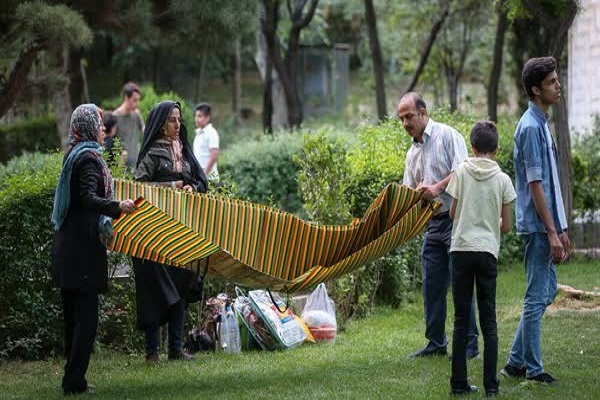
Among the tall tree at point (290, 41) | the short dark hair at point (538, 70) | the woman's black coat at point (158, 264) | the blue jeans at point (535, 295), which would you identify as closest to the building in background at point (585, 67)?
the tall tree at point (290, 41)

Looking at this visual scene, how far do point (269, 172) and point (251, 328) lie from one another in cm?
802

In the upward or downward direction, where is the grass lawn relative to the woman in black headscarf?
downward

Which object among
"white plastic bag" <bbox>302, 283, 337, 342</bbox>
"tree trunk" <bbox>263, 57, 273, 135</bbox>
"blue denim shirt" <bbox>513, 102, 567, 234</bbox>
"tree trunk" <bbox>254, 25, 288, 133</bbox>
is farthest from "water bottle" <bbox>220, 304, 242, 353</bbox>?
"tree trunk" <bbox>254, 25, 288, 133</bbox>

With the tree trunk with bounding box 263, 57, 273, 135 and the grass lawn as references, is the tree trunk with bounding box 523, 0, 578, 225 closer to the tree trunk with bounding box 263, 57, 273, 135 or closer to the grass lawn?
the grass lawn

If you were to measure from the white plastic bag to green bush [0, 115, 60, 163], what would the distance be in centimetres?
2009

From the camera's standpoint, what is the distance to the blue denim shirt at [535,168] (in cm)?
734

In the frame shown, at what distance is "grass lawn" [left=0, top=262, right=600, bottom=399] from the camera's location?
7535mm

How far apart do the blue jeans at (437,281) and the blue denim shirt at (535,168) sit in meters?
1.00

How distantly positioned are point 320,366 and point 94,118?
257 centimetres

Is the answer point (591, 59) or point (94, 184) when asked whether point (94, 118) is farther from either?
point (591, 59)

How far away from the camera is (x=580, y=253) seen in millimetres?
14062

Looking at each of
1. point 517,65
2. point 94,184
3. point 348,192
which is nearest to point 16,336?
point 94,184

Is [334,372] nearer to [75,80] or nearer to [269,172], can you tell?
[269,172]

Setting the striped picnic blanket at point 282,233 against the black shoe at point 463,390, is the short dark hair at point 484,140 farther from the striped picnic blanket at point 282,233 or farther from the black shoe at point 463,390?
the black shoe at point 463,390
